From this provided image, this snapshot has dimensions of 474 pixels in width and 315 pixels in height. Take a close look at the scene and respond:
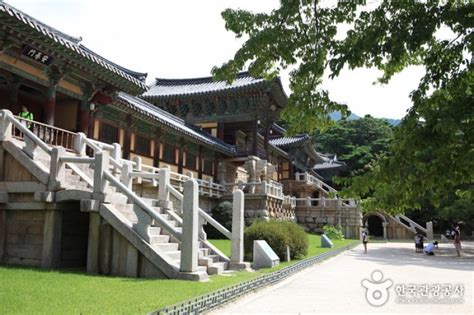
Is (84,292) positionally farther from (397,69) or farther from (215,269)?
(397,69)

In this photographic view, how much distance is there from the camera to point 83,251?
12.0 m

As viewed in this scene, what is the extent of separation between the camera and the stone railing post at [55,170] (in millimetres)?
10969

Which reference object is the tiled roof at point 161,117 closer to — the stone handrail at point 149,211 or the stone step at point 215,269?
the stone handrail at point 149,211

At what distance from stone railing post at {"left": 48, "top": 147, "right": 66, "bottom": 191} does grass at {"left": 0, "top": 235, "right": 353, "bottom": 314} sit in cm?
201

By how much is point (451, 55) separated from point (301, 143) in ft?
150

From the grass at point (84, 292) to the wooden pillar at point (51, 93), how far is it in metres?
7.32

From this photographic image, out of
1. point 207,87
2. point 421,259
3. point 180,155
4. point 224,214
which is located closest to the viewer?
point 421,259

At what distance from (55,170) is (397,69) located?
8320 mm

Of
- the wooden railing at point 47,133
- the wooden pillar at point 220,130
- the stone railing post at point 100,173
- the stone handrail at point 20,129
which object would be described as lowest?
the stone railing post at point 100,173

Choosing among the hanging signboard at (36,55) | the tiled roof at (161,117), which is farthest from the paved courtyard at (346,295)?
the tiled roof at (161,117)

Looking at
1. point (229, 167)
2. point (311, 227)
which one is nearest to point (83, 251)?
point (229, 167)

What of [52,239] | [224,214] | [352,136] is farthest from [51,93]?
[352,136]

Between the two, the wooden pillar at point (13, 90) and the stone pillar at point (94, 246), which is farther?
the wooden pillar at point (13, 90)

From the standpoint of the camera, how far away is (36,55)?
1523cm
